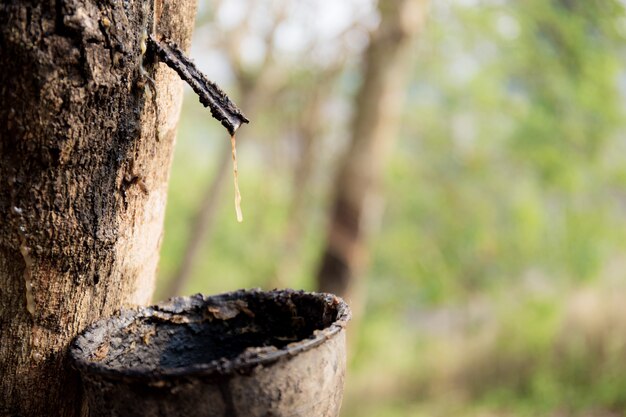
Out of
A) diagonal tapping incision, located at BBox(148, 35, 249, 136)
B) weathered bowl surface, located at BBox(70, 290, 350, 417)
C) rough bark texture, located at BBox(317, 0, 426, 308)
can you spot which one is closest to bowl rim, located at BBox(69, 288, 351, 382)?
weathered bowl surface, located at BBox(70, 290, 350, 417)

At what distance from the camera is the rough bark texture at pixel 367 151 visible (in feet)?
21.0

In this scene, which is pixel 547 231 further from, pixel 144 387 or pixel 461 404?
pixel 144 387

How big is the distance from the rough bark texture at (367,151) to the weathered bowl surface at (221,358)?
4.65m

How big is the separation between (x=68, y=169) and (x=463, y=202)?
980cm

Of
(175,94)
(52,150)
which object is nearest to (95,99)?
(52,150)

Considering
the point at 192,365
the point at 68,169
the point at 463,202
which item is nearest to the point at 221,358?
the point at 192,365

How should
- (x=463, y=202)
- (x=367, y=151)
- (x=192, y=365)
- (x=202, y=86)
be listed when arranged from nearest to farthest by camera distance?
(x=192, y=365) → (x=202, y=86) → (x=367, y=151) → (x=463, y=202)

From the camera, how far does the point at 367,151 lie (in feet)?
21.1

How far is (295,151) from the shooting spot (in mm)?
10492

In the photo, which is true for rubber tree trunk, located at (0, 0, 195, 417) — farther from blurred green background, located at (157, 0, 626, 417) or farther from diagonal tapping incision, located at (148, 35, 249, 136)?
blurred green background, located at (157, 0, 626, 417)

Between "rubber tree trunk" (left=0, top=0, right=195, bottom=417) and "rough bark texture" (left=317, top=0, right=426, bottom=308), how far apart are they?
4841 mm

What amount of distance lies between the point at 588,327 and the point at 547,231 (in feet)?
7.68

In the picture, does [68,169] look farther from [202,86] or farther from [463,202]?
[463,202]

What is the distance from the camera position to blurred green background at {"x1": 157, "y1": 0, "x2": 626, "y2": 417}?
25.5 ft
